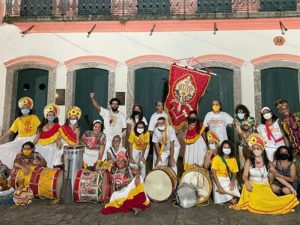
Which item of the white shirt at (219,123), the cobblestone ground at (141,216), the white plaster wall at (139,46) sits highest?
the white plaster wall at (139,46)

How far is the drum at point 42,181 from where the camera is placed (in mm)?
5918

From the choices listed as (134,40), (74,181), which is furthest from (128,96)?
(74,181)

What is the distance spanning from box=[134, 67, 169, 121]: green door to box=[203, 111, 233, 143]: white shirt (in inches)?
113

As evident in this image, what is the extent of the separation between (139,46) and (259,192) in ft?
20.9

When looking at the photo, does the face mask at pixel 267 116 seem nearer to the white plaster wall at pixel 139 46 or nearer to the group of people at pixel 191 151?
the group of people at pixel 191 151

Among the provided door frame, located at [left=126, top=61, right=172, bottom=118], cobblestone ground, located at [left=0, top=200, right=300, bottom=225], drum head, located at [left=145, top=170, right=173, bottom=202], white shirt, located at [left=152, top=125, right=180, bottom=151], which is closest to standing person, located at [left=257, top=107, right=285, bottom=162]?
cobblestone ground, located at [left=0, top=200, right=300, bottom=225]

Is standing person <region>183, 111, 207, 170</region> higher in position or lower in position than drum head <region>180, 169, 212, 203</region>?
higher

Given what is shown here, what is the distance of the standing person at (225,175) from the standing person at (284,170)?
28.2 inches

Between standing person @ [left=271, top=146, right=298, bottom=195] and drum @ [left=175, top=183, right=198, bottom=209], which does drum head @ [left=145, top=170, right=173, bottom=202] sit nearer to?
drum @ [left=175, top=183, right=198, bottom=209]

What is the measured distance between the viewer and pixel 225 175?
5891mm

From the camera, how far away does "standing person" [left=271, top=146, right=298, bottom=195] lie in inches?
219

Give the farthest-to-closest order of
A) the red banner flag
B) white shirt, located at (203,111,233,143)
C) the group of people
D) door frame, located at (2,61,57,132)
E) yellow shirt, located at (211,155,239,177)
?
1. door frame, located at (2,61,57,132)
2. the red banner flag
3. white shirt, located at (203,111,233,143)
4. yellow shirt, located at (211,155,239,177)
5. the group of people

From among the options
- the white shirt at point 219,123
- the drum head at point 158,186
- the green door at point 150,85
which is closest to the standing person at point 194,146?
the white shirt at point 219,123

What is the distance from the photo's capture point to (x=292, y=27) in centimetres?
975
